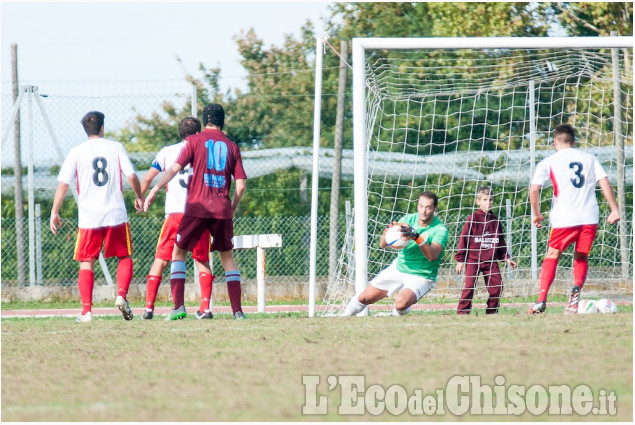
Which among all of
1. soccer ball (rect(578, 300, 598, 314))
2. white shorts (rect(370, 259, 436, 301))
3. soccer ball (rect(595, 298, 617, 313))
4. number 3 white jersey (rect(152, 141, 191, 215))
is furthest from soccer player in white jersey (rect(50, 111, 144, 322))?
soccer ball (rect(595, 298, 617, 313))

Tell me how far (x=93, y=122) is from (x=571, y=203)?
4.35m

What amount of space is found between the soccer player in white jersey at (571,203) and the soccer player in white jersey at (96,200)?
Answer: 3676 mm

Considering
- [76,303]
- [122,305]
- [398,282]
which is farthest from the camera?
[76,303]

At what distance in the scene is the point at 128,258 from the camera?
890cm

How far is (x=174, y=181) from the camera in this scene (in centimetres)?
917

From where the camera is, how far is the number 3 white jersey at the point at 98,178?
8.69 metres

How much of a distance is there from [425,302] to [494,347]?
765 centimetres

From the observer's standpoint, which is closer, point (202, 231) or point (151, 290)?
point (202, 231)

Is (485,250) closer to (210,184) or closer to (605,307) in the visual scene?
(605,307)

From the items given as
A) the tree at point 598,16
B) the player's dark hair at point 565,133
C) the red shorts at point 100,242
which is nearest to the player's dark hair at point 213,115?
the red shorts at point 100,242

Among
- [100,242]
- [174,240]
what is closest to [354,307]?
[174,240]

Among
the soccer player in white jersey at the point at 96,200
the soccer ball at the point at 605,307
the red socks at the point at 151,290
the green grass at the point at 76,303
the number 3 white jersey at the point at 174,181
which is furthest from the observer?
the green grass at the point at 76,303

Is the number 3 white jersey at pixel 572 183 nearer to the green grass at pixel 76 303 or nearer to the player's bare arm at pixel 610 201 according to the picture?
the player's bare arm at pixel 610 201

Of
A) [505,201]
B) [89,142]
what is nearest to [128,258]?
[89,142]
